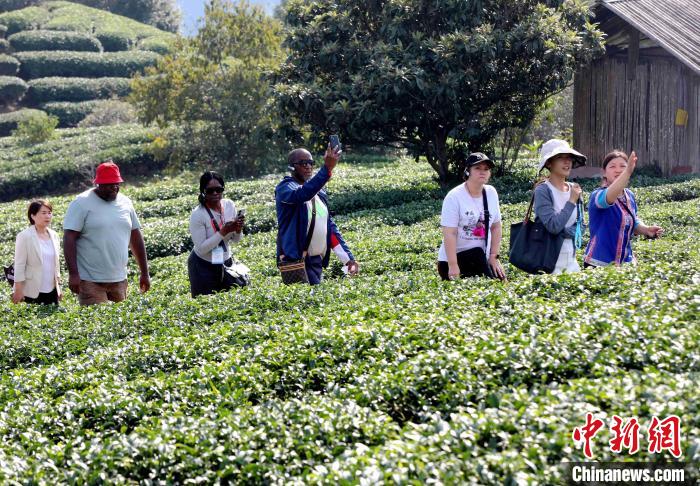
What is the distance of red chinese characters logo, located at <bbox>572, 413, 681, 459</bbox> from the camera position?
3981 millimetres

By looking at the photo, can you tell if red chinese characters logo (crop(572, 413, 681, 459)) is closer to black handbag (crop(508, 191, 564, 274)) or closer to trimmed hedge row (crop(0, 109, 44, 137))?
black handbag (crop(508, 191, 564, 274))

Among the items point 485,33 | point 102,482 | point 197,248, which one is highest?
point 485,33

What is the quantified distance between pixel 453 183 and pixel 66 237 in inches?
575

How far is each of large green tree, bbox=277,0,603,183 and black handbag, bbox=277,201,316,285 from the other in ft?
37.6

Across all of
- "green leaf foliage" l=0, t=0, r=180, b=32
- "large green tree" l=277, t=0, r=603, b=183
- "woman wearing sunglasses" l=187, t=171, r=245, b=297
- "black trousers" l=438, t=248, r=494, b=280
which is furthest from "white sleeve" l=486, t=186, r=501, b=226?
"green leaf foliage" l=0, t=0, r=180, b=32

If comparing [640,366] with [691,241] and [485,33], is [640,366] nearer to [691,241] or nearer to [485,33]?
[691,241]

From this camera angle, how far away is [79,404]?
5711 mm

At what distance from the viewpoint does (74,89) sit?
54219 millimetres

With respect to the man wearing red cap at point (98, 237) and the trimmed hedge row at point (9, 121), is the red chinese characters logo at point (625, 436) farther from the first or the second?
the trimmed hedge row at point (9, 121)

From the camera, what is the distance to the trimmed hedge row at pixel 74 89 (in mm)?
53875

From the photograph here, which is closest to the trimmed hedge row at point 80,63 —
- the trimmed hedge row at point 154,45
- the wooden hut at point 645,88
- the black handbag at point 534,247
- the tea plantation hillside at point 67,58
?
the tea plantation hillside at point 67,58

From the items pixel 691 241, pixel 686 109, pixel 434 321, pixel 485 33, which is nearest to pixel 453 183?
A: pixel 485 33

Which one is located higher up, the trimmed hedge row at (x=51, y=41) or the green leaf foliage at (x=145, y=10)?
the green leaf foliage at (x=145, y=10)

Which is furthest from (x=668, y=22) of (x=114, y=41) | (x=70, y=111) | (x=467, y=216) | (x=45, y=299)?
(x=114, y=41)
